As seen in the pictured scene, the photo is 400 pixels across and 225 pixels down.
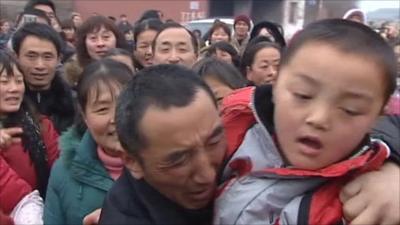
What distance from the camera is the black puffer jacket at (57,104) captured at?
299cm

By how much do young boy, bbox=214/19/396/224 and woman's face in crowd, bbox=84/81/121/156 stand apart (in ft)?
2.93

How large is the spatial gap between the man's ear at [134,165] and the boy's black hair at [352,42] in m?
0.34

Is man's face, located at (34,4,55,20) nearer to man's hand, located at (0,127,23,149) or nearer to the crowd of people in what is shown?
man's hand, located at (0,127,23,149)

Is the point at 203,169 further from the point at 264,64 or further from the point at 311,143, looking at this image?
→ the point at 264,64

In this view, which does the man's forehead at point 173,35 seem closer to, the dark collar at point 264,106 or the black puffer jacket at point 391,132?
the black puffer jacket at point 391,132

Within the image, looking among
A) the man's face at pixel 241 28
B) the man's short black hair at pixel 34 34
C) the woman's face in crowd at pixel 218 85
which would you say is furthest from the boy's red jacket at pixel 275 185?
the man's face at pixel 241 28

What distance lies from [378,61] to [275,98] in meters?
0.20

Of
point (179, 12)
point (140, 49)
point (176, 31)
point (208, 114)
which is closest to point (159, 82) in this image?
point (208, 114)

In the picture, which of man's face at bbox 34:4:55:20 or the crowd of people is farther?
man's face at bbox 34:4:55:20

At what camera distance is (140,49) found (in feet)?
13.9

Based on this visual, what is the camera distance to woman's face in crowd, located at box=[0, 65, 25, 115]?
8.43ft

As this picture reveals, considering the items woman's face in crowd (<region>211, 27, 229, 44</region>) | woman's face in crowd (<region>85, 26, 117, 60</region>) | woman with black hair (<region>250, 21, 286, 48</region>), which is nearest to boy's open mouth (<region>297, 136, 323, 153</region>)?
woman's face in crowd (<region>85, 26, 117, 60</region>)

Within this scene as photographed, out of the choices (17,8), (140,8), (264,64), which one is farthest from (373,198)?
(140,8)

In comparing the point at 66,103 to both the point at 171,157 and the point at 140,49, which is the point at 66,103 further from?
the point at 171,157
